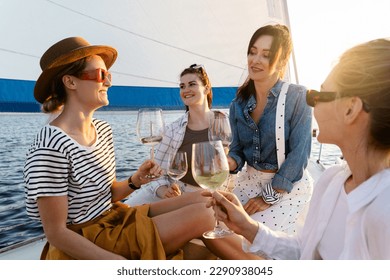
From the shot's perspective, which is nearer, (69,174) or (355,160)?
(355,160)

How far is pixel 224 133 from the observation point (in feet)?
5.57

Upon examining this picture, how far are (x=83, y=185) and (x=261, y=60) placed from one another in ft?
3.31

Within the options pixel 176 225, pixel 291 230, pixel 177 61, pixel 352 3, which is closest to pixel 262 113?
pixel 291 230

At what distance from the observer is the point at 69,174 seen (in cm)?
139

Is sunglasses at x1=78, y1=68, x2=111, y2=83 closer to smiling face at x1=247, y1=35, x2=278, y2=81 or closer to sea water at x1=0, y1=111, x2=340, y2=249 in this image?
sea water at x1=0, y1=111, x2=340, y2=249

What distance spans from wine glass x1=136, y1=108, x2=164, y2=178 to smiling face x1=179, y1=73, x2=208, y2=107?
2.76ft

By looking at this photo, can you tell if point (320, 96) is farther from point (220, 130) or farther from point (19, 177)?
point (19, 177)

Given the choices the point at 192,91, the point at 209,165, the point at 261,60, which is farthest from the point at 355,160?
the point at 192,91

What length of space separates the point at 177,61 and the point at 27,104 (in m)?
1.36

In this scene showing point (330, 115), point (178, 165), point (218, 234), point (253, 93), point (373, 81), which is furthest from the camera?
point (253, 93)

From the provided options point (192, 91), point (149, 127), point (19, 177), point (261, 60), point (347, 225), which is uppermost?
point (261, 60)
